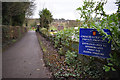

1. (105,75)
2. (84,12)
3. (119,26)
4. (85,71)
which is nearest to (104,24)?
(119,26)

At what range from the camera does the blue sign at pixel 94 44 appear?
80.4 inches

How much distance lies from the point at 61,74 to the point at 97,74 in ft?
3.71

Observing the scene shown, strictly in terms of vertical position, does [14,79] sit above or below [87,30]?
below

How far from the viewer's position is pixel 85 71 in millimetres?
3029

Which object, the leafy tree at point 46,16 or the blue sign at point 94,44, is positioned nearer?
the blue sign at point 94,44

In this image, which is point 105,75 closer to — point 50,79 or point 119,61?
point 119,61

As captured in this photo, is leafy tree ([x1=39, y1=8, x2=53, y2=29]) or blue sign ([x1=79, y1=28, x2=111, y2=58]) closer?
blue sign ([x1=79, y1=28, x2=111, y2=58])

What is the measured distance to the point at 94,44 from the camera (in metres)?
2.21

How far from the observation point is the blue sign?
2.04m

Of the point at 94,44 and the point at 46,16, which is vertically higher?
the point at 46,16

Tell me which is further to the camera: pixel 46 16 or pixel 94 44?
pixel 46 16

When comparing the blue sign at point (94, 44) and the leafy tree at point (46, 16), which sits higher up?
the leafy tree at point (46, 16)

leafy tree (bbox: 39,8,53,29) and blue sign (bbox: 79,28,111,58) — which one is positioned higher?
leafy tree (bbox: 39,8,53,29)

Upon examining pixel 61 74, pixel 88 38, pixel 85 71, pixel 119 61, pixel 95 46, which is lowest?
pixel 61 74
